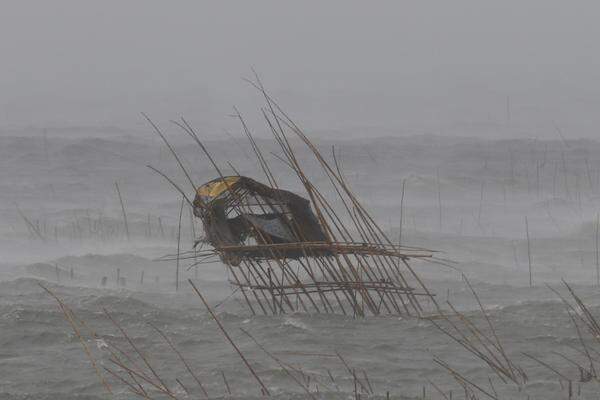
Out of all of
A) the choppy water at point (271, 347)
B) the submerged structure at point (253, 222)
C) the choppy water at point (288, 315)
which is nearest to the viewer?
the choppy water at point (271, 347)

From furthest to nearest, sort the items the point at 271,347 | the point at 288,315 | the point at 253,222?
the point at 288,315 → the point at 253,222 → the point at 271,347

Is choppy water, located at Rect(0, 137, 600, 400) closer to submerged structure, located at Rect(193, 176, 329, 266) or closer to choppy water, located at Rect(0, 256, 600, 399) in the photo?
choppy water, located at Rect(0, 256, 600, 399)

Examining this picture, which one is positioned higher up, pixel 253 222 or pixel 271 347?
pixel 253 222

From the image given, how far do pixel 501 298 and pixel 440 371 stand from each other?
105 inches

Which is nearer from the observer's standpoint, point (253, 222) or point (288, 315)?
point (253, 222)

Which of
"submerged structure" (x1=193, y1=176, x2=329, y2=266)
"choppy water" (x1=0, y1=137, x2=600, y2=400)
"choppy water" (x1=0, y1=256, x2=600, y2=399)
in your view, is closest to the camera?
"choppy water" (x1=0, y1=256, x2=600, y2=399)

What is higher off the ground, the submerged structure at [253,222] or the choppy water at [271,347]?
the submerged structure at [253,222]

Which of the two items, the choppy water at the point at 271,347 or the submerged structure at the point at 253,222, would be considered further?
the submerged structure at the point at 253,222

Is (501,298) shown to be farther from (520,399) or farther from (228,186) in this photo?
(520,399)

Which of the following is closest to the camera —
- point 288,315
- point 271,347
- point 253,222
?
point 271,347

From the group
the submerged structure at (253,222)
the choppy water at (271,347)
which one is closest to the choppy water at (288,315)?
the choppy water at (271,347)

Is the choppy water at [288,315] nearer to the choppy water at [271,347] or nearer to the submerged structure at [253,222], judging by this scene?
the choppy water at [271,347]

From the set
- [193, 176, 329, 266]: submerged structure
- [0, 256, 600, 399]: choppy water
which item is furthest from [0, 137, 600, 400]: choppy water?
[193, 176, 329, 266]: submerged structure

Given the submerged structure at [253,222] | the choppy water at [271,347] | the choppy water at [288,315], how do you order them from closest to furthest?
the choppy water at [271,347], the choppy water at [288,315], the submerged structure at [253,222]
